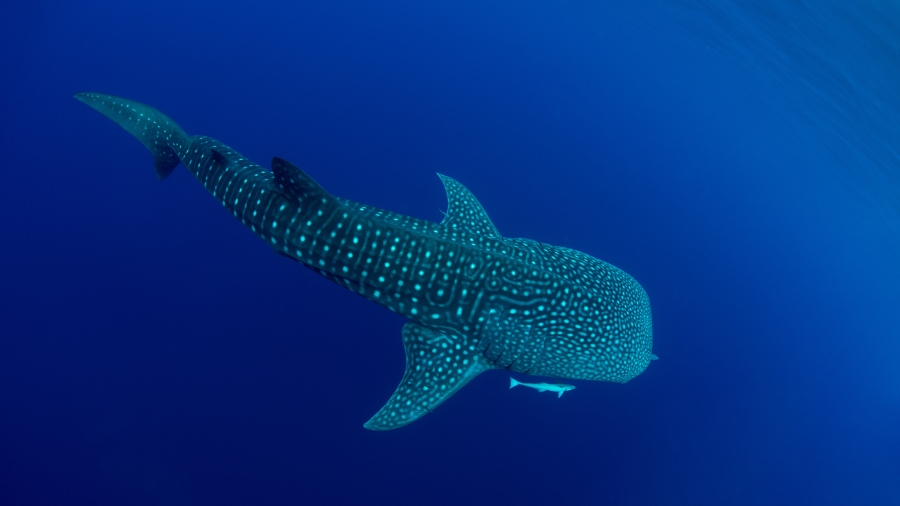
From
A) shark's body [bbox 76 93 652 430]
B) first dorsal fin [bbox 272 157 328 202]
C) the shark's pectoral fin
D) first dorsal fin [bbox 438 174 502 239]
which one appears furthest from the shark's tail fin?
the shark's pectoral fin

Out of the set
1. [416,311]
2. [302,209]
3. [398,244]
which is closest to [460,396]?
[416,311]

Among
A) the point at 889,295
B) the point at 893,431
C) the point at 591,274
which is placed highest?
the point at 889,295

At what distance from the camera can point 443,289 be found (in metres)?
3.62

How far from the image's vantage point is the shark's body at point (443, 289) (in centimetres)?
357

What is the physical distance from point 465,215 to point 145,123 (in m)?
3.91

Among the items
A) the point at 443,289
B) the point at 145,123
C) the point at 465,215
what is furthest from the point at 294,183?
the point at 145,123

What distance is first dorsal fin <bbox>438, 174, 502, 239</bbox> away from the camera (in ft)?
15.5

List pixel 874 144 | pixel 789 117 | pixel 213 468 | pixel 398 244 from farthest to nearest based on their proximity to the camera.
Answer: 1. pixel 789 117
2. pixel 874 144
3. pixel 213 468
4. pixel 398 244

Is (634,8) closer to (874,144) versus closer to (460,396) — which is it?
(874,144)

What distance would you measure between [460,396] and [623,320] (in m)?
3.21

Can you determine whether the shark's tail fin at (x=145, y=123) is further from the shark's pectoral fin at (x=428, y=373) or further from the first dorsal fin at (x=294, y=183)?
the shark's pectoral fin at (x=428, y=373)

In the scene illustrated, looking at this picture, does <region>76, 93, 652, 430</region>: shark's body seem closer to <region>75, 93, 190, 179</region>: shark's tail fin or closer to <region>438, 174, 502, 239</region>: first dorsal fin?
<region>438, 174, 502, 239</region>: first dorsal fin

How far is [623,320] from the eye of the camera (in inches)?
153

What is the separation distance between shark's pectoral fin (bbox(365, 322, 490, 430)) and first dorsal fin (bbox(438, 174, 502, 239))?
1.41 m
